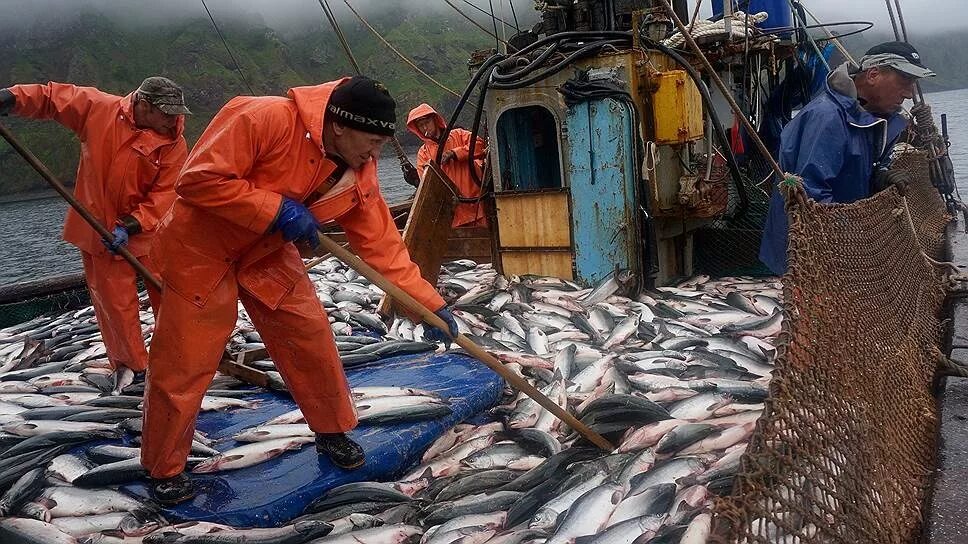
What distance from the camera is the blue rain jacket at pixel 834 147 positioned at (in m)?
3.66

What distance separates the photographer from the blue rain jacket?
3.66 m

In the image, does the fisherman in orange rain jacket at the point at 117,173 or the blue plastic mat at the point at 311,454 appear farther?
the fisherman in orange rain jacket at the point at 117,173

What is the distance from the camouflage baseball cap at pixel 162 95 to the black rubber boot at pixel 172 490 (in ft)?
7.95

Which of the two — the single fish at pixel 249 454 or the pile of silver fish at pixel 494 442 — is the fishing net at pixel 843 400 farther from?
the single fish at pixel 249 454

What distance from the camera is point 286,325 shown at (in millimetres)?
3020

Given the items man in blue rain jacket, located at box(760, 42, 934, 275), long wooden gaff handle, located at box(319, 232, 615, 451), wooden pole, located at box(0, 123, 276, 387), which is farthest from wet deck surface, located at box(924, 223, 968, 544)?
wooden pole, located at box(0, 123, 276, 387)

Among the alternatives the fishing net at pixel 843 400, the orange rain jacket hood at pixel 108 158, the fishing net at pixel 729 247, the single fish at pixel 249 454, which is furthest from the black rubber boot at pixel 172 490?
the fishing net at pixel 729 247

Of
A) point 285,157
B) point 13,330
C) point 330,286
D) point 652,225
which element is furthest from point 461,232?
point 285,157

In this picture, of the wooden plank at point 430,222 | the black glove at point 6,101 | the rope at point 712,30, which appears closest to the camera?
the black glove at point 6,101

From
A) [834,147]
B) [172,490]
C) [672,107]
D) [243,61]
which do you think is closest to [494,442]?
[172,490]

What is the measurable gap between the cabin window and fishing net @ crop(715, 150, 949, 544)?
12.4 feet

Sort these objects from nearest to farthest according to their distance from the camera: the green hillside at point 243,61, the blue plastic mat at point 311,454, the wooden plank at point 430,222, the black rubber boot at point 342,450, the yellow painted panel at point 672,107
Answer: the blue plastic mat at point 311,454
the black rubber boot at point 342,450
the yellow painted panel at point 672,107
the wooden plank at point 430,222
the green hillside at point 243,61

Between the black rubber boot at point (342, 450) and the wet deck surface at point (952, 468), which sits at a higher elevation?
the black rubber boot at point (342, 450)

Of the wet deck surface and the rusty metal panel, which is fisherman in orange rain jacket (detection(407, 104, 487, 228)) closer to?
the rusty metal panel
